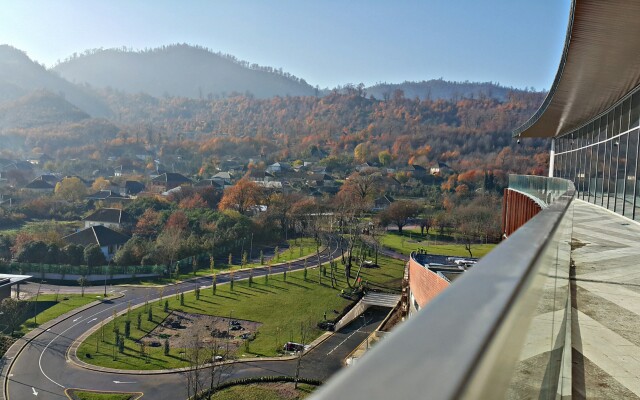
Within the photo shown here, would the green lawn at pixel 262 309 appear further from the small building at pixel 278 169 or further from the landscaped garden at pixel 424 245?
the small building at pixel 278 169

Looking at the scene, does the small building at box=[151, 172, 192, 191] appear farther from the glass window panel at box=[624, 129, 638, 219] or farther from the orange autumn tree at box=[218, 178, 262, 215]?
the glass window panel at box=[624, 129, 638, 219]

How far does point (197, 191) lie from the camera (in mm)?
43188

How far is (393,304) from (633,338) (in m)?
19.1

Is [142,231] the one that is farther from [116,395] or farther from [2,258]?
[116,395]

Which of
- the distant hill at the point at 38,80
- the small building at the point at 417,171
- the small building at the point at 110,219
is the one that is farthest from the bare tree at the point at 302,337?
the distant hill at the point at 38,80

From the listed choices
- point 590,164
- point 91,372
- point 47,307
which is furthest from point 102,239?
point 590,164

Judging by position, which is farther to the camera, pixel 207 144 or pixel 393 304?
pixel 207 144

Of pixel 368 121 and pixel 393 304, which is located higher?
pixel 368 121

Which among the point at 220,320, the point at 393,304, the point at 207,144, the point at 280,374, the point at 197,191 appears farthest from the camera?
the point at 207,144

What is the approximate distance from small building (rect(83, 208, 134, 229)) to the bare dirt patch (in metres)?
16.4

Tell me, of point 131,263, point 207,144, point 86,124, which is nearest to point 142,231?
point 131,263

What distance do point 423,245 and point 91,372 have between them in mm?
21282

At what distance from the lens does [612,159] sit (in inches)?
390

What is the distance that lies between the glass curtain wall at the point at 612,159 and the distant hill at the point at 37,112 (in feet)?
317
